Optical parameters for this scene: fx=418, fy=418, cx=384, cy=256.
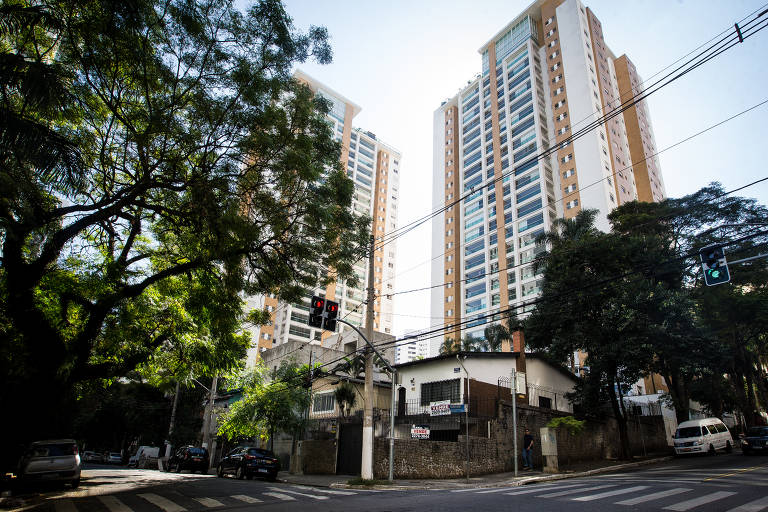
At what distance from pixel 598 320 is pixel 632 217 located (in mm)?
11240

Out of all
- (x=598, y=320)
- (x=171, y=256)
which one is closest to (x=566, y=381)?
(x=598, y=320)

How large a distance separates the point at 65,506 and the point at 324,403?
907 inches

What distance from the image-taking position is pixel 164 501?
9.65 meters

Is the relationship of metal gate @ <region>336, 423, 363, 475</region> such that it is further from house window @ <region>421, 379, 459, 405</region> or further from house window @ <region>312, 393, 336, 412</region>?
house window @ <region>312, 393, 336, 412</region>

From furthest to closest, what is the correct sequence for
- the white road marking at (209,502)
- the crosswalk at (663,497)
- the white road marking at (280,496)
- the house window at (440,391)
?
the house window at (440,391) → the white road marking at (280,496) → the white road marking at (209,502) → the crosswalk at (663,497)

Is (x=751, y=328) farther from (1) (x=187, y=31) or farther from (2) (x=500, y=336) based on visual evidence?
(1) (x=187, y=31)

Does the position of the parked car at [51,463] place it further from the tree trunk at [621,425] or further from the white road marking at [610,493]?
the tree trunk at [621,425]

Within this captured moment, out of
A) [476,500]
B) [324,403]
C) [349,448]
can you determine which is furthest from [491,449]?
[324,403]

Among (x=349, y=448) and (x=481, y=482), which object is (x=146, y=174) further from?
(x=349, y=448)

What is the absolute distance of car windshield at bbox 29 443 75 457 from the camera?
13.7 m

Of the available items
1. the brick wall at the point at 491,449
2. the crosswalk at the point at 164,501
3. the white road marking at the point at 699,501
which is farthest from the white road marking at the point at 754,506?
the brick wall at the point at 491,449

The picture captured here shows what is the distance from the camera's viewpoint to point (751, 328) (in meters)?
28.5

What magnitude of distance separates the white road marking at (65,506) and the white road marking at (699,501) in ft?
39.0

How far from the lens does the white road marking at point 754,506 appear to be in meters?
7.50
